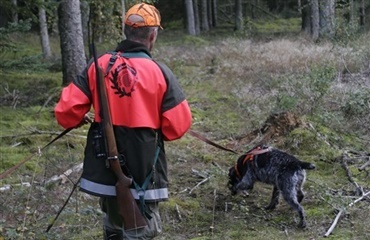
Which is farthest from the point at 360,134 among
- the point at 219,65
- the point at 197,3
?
the point at 197,3

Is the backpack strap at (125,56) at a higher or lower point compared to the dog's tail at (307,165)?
higher

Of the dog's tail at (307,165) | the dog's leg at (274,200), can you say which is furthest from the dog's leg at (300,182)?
the dog's leg at (274,200)

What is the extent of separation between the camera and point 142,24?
423 centimetres

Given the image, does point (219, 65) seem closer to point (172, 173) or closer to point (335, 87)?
point (335, 87)

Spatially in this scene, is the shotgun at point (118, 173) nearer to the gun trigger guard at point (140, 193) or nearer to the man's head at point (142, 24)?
the gun trigger guard at point (140, 193)

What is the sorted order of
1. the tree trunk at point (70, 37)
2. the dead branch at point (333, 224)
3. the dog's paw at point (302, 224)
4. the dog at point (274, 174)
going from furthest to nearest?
1. the tree trunk at point (70, 37)
2. the dog at point (274, 174)
3. the dog's paw at point (302, 224)
4. the dead branch at point (333, 224)

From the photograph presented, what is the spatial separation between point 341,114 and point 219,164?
263 cm

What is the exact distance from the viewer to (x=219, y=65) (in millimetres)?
17328

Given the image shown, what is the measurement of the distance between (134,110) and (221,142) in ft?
17.9

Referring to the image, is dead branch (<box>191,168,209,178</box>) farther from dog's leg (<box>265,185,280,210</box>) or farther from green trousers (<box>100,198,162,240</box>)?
green trousers (<box>100,198,162,240</box>)

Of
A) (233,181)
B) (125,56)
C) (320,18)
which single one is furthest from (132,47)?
(320,18)

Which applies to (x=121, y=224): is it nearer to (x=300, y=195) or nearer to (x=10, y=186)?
(x=300, y=195)

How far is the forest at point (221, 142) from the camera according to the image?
606 centimetres

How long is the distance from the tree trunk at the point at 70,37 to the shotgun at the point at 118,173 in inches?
330
